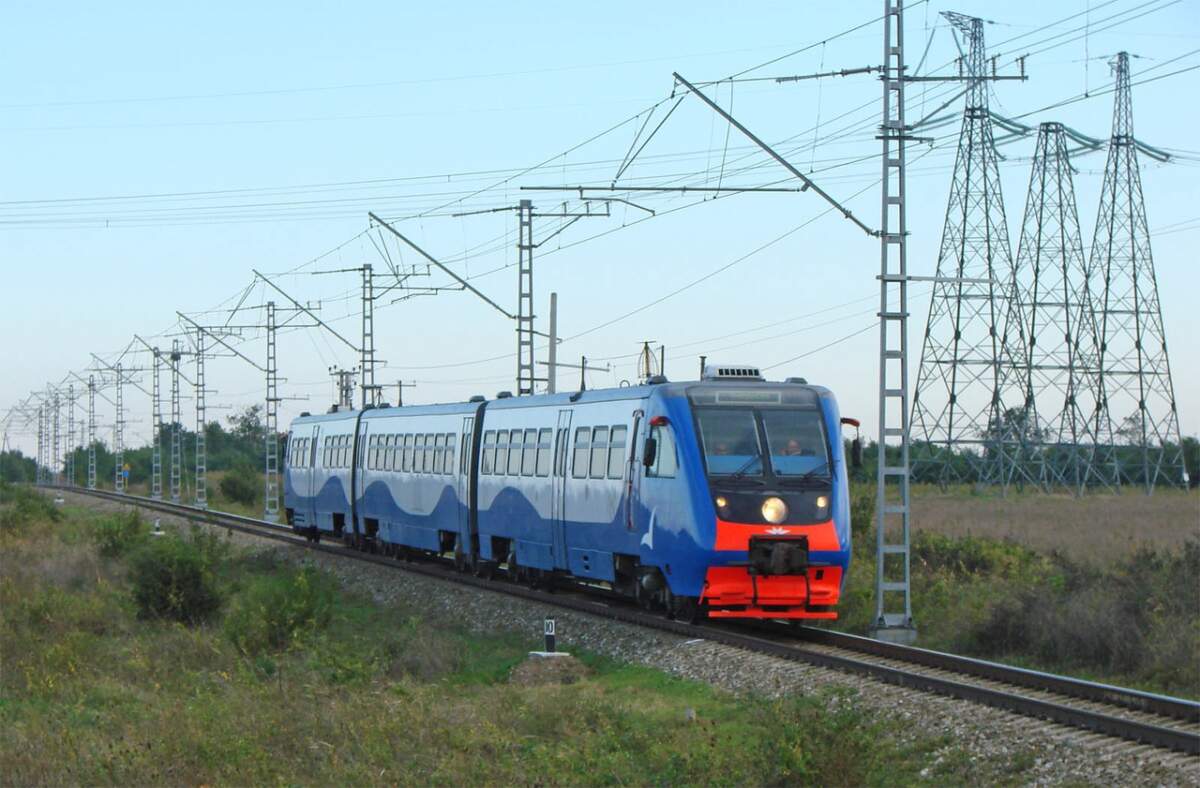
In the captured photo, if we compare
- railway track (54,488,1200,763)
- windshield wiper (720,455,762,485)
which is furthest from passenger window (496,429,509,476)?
windshield wiper (720,455,762,485)

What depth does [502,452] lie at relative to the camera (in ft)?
90.5

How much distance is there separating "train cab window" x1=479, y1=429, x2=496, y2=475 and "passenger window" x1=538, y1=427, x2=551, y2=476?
2594 millimetres

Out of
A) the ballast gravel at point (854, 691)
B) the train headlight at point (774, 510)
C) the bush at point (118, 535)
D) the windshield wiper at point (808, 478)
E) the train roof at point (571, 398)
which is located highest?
the train roof at point (571, 398)

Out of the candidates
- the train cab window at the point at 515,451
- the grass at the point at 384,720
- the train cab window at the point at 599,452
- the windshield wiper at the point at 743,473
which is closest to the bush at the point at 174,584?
the grass at the point at 384,720

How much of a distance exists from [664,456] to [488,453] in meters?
8.68

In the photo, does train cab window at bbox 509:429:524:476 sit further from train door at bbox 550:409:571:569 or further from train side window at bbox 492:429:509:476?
train door at bbox 550:409:571:569

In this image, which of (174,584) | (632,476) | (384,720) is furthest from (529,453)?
(384,720)

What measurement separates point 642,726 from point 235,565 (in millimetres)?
23475

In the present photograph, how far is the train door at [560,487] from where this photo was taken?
24.3 metres

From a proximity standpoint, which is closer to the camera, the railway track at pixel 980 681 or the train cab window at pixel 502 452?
the railway track at pixel 980 681

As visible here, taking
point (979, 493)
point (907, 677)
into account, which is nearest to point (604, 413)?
point (907, 677)

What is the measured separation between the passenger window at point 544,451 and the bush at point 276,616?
4162 millimetres

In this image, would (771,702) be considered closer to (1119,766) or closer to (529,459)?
(1119,766)

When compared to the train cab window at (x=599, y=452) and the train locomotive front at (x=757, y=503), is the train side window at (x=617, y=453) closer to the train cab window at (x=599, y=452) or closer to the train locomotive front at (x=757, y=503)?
the train cab window at (x=599, y=452)
